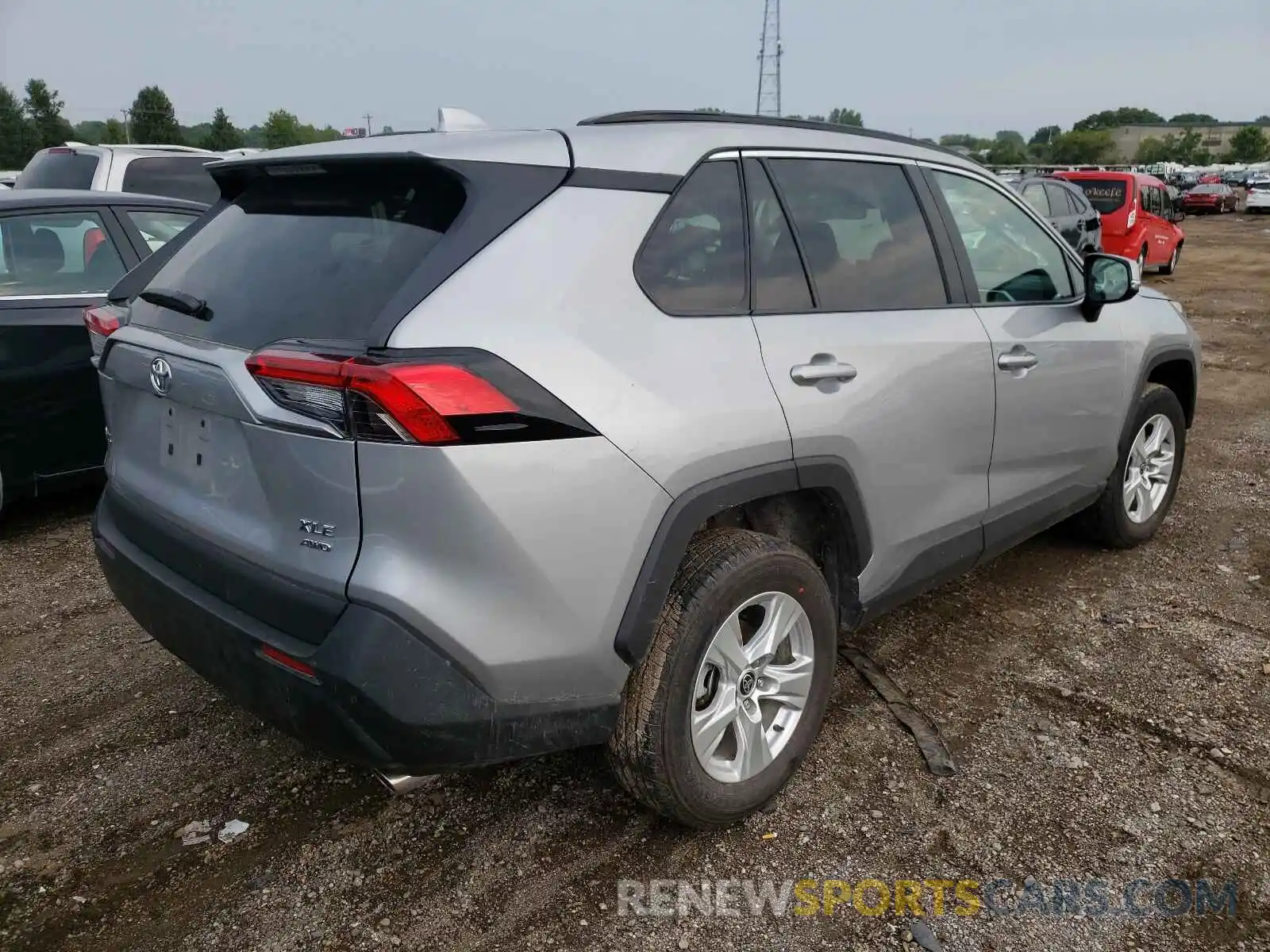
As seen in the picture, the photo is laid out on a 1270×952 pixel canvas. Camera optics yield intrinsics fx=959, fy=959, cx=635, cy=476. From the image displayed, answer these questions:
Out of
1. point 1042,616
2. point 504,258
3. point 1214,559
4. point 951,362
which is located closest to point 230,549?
point 504,258

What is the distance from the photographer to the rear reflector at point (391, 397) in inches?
73.0

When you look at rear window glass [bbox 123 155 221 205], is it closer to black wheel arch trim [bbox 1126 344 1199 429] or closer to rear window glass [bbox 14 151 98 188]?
rear window glass [bbox 14 151 98 188]

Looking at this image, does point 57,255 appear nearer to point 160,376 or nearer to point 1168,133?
point 160,376

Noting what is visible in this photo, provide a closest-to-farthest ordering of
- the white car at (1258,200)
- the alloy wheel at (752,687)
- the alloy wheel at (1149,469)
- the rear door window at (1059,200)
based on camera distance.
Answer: the alloy wheel at (752,687) < the alloy wheel at (1149,469) < the rear door window at (1059,200) < the white car at (1258,200)

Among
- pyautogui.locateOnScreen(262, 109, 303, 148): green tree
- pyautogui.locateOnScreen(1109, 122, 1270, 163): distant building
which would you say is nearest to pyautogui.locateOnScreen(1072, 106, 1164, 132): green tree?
pyautogui.locateOnScreen(1109, 122, 1270, 163): distant building

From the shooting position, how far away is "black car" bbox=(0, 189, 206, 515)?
4449 mm

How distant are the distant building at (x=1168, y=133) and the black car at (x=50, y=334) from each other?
496ft

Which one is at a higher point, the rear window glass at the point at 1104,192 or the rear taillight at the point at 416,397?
the rear window glass at the point at 1104,192

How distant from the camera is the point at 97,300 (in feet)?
15.5

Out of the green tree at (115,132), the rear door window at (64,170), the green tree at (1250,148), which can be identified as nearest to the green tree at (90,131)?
the green tree at (115,132)

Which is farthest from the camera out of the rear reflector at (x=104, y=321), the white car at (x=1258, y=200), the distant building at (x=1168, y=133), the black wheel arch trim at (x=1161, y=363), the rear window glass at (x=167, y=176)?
the distant building at (x=1168, y=133)

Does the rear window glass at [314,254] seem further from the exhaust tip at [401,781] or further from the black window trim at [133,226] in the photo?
the black window trim at [133,226]

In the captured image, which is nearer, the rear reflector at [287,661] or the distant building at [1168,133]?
the rear reflector at [287,661]

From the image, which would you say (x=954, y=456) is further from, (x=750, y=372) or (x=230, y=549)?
(x=230, y=549)
